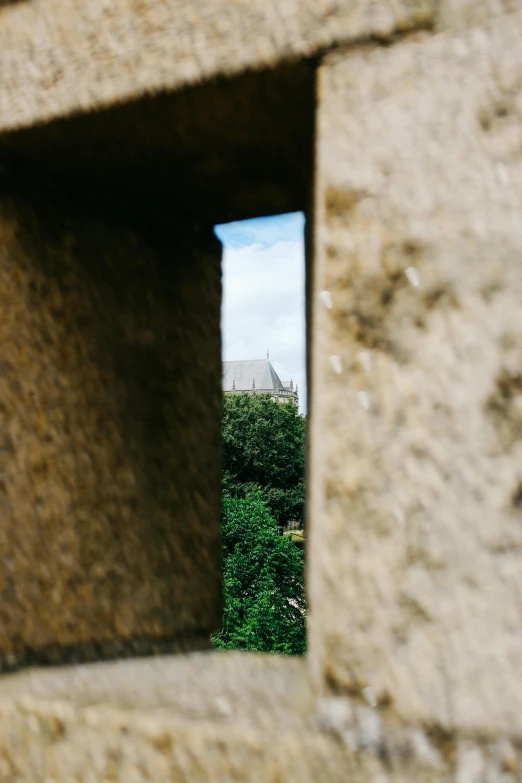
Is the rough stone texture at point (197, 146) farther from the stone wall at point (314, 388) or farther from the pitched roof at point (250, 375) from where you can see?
the pitched roof at point (250, 375)

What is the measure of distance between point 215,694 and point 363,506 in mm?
320

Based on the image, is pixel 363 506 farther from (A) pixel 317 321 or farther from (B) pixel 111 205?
(B) pixel 111 205

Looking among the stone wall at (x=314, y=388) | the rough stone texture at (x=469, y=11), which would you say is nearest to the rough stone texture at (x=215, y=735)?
the stone wall at (x=314, y=388)

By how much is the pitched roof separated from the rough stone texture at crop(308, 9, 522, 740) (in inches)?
1953

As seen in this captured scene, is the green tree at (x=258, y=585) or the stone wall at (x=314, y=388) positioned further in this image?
the green tree at (x=258, y=585)

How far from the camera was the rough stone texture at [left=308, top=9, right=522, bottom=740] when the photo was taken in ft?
2.19

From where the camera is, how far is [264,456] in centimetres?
3073

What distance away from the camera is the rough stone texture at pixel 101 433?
3.33ft

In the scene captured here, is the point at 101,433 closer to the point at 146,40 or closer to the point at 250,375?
the point at 146,40

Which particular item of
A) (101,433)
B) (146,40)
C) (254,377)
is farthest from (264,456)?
(146,40)

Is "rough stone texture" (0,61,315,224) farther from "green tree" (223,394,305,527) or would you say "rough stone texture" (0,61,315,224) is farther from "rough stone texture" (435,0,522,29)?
"green tree" (223,394,305,527)

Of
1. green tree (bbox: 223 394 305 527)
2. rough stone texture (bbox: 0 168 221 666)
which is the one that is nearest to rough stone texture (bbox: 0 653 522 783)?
rough stone texture (bbox: 0 168 221 666)

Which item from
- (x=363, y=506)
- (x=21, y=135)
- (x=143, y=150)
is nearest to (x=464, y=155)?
(x=363, y=506)

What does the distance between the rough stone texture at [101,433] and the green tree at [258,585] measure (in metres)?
18.9
